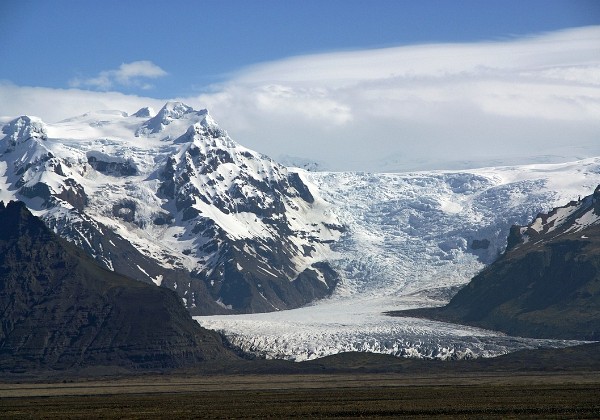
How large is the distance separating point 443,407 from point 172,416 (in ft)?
121

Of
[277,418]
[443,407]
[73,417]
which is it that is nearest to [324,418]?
[277,418]

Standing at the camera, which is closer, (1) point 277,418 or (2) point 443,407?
(1) point 277,418

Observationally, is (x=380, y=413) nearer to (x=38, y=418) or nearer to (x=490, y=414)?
(x=490, y=414)

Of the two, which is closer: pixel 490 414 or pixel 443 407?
pixel 490 414

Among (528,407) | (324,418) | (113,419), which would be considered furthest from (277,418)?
(528,407)

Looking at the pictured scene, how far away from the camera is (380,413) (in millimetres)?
190750

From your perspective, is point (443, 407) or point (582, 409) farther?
point (443, 407)

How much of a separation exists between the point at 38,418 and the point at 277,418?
32.8 metres

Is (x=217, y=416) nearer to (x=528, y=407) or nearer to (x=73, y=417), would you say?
(x=73, y=417)

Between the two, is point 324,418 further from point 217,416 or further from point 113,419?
point 113,419

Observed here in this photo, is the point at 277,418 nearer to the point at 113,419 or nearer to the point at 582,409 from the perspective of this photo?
the point at 113,419

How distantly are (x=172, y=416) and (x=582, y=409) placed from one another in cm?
5300

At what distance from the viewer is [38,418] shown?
636ft

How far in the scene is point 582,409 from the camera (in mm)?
183250
